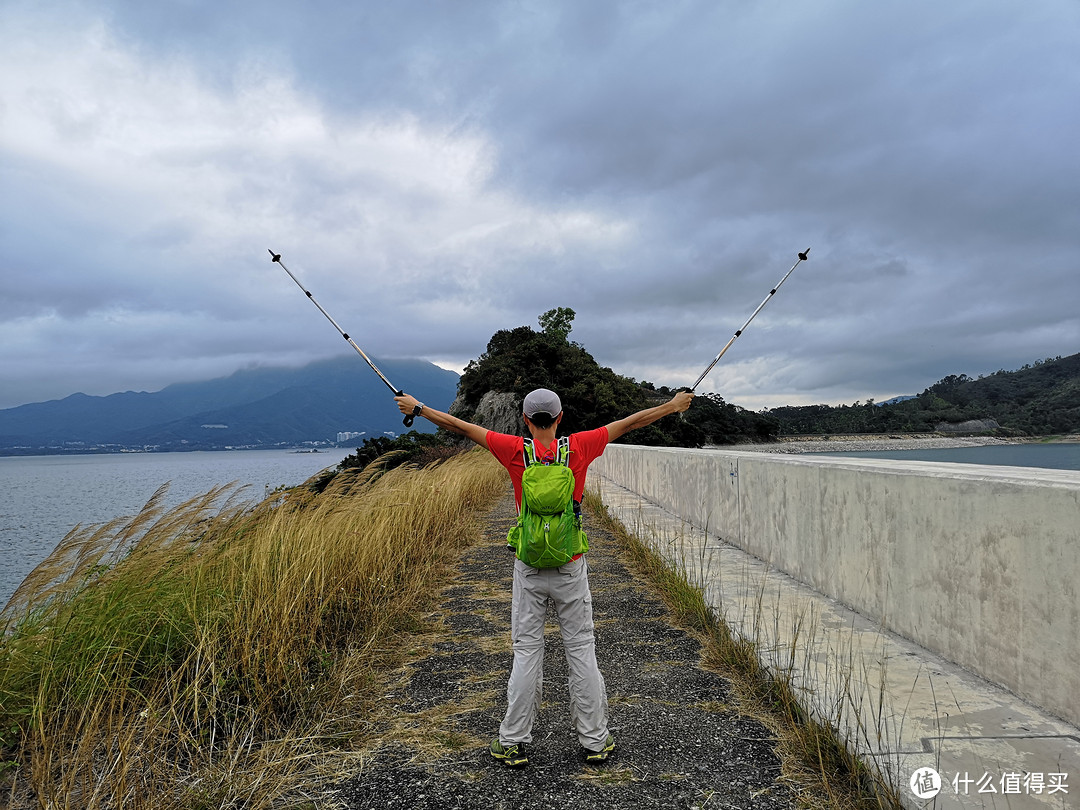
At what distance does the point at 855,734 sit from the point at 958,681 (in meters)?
1.01

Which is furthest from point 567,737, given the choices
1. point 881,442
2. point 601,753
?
point 881,442

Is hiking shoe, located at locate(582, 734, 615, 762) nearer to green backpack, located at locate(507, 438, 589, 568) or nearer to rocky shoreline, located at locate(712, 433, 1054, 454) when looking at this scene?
green backpack, located at locate(507, 438, 589, 568)

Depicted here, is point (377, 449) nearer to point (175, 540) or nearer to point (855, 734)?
point (175, 540)

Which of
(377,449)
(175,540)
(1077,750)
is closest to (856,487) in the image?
(1077,750)

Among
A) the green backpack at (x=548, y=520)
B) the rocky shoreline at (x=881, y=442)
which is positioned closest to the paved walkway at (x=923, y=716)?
the green backpack at (x=548, y=520)

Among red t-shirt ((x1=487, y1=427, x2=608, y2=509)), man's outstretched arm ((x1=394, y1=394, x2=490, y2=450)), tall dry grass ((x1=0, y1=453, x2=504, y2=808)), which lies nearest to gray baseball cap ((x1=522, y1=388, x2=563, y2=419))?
red t-shirt ((x1=487, y1=427, x2=608, y2=509))

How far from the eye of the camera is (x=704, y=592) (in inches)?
215

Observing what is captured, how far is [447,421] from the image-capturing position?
359 centimetres

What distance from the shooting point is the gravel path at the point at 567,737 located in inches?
107

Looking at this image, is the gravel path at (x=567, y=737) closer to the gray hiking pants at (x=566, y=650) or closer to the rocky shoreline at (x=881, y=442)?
the gray hiking pants at (x=566, y=650)

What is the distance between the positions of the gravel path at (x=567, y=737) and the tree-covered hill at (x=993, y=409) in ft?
190

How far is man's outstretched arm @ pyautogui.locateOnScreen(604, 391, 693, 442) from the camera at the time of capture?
3.40 meters

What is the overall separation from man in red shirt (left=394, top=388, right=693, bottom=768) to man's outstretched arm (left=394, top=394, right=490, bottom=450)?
7 centimetres

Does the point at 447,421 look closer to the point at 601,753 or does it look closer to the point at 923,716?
the point at 601,753
